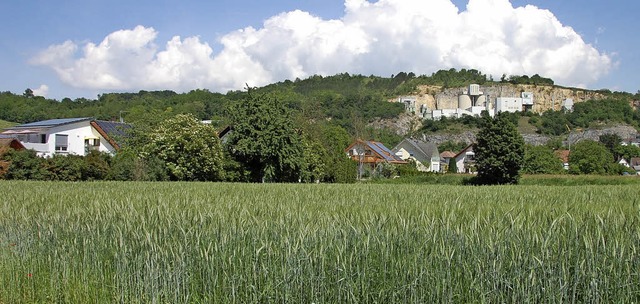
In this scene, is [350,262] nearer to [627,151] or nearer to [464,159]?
[464,159]

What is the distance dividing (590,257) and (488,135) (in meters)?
45.9

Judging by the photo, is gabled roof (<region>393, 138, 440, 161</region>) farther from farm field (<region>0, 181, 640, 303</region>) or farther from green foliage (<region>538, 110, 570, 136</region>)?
farm field (<region>0, 181, 640, 303</region>)

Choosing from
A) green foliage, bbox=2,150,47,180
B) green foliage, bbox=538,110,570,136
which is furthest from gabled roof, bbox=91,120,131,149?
green foliage, bbox=538,110,570,136

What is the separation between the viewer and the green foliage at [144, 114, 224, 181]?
41.8m

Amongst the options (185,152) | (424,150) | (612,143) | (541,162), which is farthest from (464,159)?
(185,152)

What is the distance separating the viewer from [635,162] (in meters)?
Answer: 118

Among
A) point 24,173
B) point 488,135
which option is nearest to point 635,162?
point 488,135

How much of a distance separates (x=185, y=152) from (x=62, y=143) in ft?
83.9

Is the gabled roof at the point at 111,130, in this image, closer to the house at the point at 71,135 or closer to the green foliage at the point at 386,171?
the house at the point at 71,135

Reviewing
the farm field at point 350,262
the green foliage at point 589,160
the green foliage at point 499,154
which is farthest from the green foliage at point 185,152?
the green foliage at point 589,160

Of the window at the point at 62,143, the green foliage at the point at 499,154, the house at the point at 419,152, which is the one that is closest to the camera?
the green foliage at the point at 499,154

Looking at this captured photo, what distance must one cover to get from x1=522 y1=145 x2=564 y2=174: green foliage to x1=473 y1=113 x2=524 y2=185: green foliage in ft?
96.6

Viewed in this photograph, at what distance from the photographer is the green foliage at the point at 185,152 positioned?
41812 mm

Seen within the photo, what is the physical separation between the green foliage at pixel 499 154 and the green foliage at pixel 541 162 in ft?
96.6
